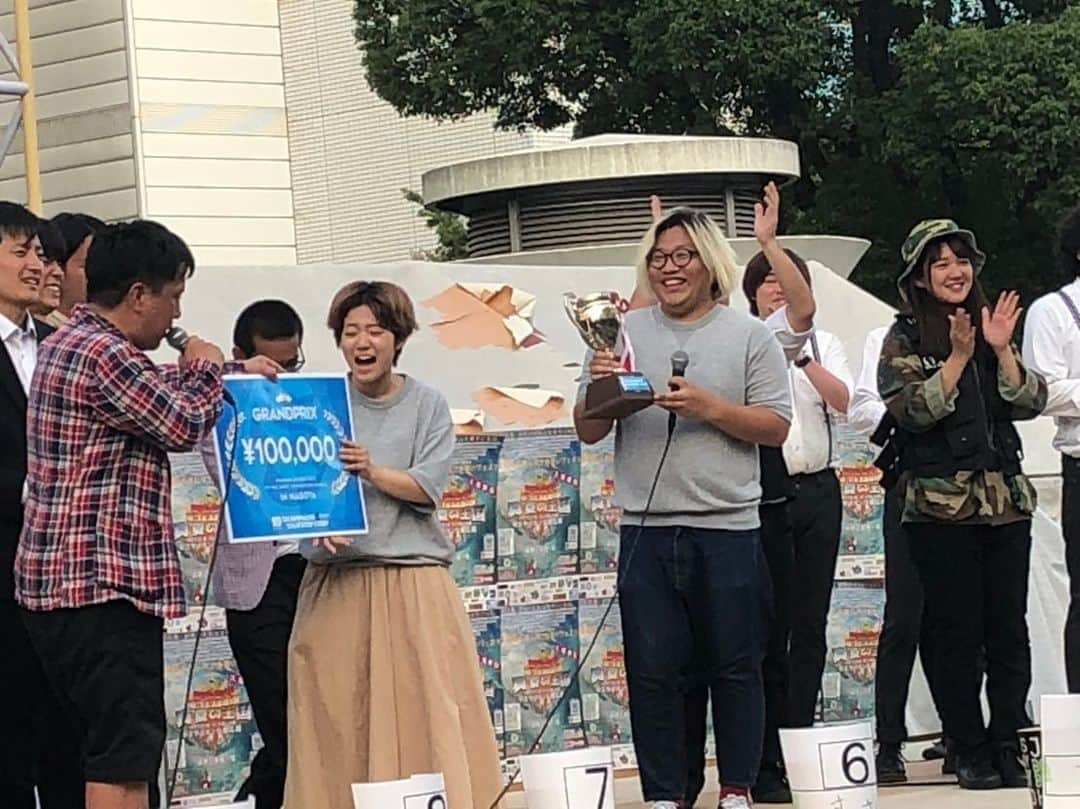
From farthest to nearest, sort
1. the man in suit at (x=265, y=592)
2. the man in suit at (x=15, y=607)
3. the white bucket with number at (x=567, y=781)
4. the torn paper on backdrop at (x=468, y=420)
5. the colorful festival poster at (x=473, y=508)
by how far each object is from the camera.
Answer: the torn paper on backdrop at (x=468, y=420) < the colorful festival poster at (x=473, y=508) < the man in suit at (x=265, y=592) < the man in suit at (x=15, y=607) < the white bucket with number at (x=567, y=781)

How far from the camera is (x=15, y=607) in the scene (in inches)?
206

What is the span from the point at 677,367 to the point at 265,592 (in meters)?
1.54

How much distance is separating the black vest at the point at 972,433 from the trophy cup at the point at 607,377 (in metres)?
1.28

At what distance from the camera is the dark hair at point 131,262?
495 cm

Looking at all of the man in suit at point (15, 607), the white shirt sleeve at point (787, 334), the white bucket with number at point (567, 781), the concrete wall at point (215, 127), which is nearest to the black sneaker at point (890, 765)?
the white shirt sleeve at point (787, 334)

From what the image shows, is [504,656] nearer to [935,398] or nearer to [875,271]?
[935,398]

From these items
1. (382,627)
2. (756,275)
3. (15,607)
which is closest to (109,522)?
(15,607)

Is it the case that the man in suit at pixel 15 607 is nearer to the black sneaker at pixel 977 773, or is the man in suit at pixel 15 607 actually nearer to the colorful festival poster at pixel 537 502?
the colorful festival poster at pixel 537 502

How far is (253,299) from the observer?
10.3 meters

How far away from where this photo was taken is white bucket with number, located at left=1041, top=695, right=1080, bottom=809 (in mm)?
5109

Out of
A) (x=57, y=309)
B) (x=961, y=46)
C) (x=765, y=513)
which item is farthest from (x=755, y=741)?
(x=961, y=46)

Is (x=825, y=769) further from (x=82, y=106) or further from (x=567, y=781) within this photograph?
(x=82, y=106)

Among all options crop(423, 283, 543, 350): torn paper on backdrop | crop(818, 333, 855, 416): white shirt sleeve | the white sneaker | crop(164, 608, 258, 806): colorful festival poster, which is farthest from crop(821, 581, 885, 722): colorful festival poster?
crop(423, 283, 543, 350): torn paper on backdrop

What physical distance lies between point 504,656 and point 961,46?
16.9 meters
